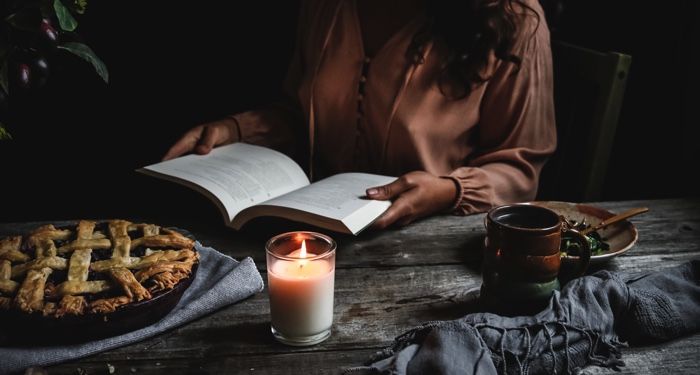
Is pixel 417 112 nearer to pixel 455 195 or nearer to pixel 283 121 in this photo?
pixel 455 195

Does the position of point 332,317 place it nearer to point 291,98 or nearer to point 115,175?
point 291,98

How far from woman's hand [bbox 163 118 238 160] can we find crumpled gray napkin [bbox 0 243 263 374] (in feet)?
1.35

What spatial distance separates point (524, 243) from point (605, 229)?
0.44 m

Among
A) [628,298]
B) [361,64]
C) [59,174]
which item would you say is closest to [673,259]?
[628,298]

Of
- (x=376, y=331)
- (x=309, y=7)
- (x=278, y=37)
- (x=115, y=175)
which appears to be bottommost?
(x=115, y=175)

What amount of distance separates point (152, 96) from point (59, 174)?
437mm

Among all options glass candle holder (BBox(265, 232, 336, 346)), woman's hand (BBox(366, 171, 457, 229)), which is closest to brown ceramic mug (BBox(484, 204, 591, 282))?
glass candle holder (BBox(265, 232, 336, 346))

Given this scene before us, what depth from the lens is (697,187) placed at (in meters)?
2.12

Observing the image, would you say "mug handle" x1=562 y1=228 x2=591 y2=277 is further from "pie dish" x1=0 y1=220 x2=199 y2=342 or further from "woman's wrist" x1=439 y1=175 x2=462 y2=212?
"pie dish" x1=0 y1=220 x2=199 y2=342

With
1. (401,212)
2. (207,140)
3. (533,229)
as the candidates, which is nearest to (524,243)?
(533,229)

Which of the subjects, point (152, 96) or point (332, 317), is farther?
point (152, 96)

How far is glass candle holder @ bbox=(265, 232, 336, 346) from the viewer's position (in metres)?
0.88

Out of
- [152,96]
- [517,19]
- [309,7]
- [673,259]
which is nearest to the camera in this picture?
[673,259]

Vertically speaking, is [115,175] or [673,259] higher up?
[673,259]
